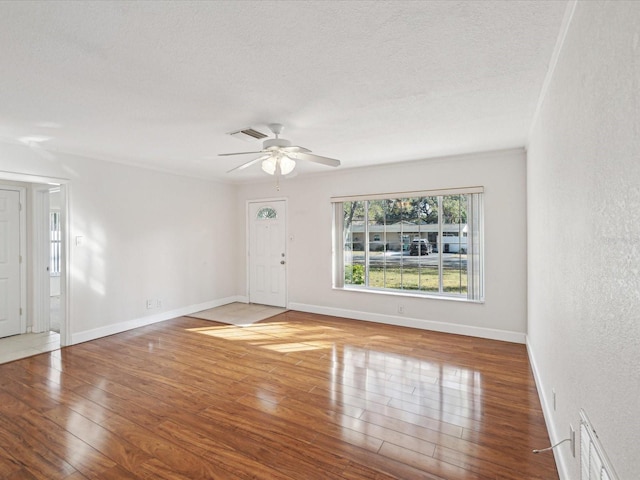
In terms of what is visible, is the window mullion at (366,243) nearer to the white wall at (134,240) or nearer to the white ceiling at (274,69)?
the white ceiling at (274,69)

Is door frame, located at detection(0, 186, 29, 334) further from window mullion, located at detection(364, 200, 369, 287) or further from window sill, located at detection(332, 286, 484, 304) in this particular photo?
window mullion, located at detection(364, 200, 369, 287)

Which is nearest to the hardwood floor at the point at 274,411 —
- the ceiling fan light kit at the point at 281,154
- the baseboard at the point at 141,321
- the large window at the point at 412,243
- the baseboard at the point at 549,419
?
the baseboard at the point at 549,419

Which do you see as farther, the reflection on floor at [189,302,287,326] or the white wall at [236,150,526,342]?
the reflection on floor at [189,302,287,326]

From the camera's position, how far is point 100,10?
1536mm

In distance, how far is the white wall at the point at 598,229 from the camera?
93cm

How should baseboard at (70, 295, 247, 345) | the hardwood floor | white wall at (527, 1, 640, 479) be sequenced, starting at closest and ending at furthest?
white wall at (527, 1, 640, 479) < the hardwood floor < baseboard at (70, 295, 247, 345)

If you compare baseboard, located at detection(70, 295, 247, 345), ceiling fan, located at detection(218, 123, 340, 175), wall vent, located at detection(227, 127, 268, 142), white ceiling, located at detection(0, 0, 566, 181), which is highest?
white ceiling, located at detection(0, 0, 566, 181)

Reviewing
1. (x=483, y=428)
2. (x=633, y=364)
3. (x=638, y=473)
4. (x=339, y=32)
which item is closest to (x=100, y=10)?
(x=339, y=32)

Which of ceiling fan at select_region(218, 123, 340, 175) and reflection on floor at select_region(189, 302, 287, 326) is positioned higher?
ceiling fan at select_region(218, 123, 340, 175)

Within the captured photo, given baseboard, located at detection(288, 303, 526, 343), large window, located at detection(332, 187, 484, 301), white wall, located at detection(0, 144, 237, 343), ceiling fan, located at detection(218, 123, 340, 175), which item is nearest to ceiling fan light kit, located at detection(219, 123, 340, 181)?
ceiling fan, located at detection(218, 123, 340, 175)

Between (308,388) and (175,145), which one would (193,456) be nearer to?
(308,388)

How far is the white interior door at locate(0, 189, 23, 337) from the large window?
4455mm

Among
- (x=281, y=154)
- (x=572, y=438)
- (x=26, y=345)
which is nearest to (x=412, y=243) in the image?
(x=281, y=154)

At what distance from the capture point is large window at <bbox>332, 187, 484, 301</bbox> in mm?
4461
